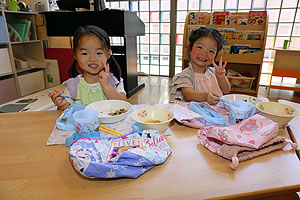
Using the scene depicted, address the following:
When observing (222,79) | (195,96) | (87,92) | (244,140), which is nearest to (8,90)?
(87,92)

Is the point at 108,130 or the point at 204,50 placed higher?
the point at 204,50

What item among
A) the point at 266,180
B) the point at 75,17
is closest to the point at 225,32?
the point at 75,17

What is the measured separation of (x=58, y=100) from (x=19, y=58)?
2930 mm

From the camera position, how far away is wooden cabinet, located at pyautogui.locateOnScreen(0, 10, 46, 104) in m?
2.73

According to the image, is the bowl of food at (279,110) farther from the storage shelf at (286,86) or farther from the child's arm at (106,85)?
the storage shelf at (286,86)

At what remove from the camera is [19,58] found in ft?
11.4

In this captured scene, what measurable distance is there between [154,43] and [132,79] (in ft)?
4.46

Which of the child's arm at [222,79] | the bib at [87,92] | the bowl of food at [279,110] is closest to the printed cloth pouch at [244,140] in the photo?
the bowl of food at [279,110]

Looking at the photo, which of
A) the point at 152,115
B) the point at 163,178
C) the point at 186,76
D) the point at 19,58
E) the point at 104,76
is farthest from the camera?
the point at 19,58

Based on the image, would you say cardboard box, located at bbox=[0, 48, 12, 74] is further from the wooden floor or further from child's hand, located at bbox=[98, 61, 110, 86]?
child's hand, located at bbox=[98, 61, 110, 86]

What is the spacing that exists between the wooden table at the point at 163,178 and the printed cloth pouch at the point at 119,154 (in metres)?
0.03

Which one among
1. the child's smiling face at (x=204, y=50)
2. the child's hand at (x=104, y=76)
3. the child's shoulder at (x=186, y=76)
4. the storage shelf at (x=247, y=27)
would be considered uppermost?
the storage shelf at (x=247, y=27)

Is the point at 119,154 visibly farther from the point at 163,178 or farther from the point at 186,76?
A: the point at 186,76

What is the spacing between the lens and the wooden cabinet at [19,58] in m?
2.73
